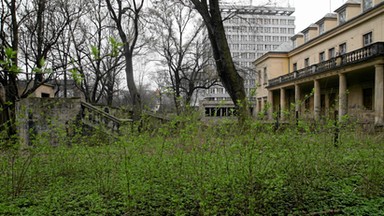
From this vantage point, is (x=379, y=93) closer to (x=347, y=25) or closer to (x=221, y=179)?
(x=347, y=25)

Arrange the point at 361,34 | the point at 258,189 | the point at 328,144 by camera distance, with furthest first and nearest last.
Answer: the point at 361,34
the point at 328,144
the point at 258,189

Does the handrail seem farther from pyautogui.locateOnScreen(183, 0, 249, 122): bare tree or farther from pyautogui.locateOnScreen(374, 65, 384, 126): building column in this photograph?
pyautogui.locateOnScreen(374, 65, 384, 126): building column

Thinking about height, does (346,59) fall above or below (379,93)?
above

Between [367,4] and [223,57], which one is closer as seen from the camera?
[223,57]

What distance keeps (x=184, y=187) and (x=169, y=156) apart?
1055mm

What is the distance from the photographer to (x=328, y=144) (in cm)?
470

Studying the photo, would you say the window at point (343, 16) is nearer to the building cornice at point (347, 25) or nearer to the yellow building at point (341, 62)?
the yellow building at point (341, 62)

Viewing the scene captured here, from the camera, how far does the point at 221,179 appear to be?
13.5ft

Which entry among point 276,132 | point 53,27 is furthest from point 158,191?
point 53,27

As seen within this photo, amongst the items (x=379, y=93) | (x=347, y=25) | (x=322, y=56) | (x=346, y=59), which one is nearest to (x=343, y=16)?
(x=347, y=25)

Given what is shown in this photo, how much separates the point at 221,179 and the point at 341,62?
19889mm

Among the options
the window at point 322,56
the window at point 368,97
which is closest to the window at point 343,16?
the window at point 322,56

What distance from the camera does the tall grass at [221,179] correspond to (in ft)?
12.7

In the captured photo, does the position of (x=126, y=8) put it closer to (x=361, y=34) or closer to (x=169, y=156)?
(x=169, y=156)
